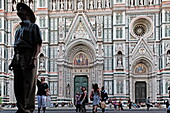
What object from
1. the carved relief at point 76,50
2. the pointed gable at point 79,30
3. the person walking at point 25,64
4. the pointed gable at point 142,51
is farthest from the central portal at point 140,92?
the person walking at point 25,64

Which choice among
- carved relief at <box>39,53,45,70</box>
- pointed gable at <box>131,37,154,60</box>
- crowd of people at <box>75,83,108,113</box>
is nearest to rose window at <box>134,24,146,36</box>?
pointed gable at <box>131,37,154,60</box>

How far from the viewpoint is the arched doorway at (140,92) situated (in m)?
35.6

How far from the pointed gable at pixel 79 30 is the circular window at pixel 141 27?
5.56 m

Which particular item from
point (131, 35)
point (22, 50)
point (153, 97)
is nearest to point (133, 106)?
point (153, 97)

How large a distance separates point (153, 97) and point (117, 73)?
5.24 m

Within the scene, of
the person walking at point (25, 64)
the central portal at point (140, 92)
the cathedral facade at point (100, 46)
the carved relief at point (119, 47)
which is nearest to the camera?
the person walking at point (25, 64)

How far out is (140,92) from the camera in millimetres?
35781

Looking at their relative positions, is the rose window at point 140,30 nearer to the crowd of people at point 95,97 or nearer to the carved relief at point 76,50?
the carved relief at point 76,50

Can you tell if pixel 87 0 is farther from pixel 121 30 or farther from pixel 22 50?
pixel 22 50

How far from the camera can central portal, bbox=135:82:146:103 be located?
117ft

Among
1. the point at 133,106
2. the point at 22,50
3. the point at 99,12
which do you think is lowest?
the point at 133,106

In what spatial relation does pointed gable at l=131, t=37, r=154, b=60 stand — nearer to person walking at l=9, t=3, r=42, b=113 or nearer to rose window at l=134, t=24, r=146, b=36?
rose window at l=134, t=24, r=146, b=36

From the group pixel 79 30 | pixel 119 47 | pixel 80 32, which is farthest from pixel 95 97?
pixel 79 30

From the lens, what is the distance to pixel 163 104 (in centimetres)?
3369
